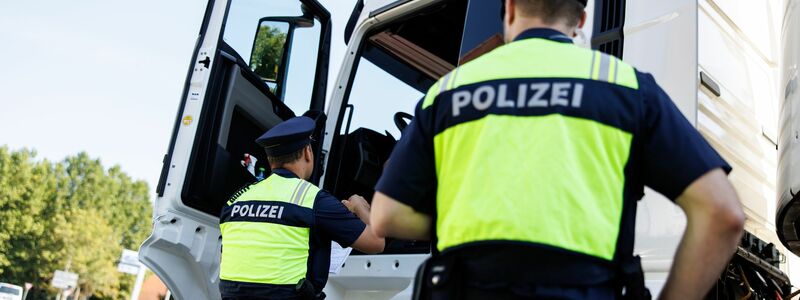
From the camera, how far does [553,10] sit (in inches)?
52.2

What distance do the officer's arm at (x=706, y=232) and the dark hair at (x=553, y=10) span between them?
1.28ft

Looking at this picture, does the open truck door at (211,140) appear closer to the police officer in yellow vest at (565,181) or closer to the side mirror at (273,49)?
the side mirror at (273,49)

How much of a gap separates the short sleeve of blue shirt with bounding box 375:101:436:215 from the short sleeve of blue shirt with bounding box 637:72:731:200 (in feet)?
1.23

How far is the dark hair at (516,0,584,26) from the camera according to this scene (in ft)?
4.34

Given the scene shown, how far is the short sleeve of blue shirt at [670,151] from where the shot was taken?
3.78 feet

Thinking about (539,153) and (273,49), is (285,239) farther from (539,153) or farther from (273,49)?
(539,153)

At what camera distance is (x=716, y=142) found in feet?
7.57

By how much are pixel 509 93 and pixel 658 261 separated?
918mm

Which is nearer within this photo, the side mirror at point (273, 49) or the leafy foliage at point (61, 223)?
the side mirror at point (273, 49)

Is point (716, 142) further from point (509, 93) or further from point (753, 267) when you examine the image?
point (509, 93)

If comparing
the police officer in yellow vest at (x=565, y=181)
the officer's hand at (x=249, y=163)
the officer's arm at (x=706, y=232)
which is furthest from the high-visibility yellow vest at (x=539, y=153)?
the officer's hand at (x=249, y=163)

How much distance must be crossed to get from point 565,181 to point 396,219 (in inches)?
13.6

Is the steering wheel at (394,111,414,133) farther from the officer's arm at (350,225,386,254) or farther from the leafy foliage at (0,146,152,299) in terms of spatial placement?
the leafy foliage at (0,146,152,299)

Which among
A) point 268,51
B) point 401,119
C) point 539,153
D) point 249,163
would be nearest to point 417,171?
point 539,153
